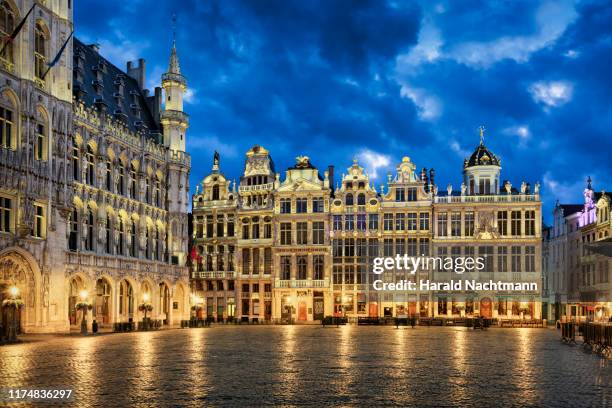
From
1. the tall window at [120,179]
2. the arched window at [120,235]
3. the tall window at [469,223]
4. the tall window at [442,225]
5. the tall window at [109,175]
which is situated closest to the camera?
the tall window at [109,175]

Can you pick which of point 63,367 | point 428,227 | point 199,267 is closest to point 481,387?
point 63,367

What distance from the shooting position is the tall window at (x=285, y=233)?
271ft

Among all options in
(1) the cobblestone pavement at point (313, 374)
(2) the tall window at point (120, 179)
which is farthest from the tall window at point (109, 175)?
(1) the cobblestone pavement at point (313, 374)

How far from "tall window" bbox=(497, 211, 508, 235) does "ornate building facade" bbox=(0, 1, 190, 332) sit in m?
31.4

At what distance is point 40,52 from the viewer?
50.8 m

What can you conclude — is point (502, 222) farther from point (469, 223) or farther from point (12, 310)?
point (12, 310)

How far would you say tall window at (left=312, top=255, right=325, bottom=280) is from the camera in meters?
81.2

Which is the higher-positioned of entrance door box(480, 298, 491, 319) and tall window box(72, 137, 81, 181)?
tall window box(72, 137, 81, 181)

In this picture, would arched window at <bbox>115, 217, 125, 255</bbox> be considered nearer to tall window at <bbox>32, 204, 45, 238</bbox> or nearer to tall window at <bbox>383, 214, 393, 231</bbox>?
tall window at <bbox>32, 204, 45, 238</bbox>

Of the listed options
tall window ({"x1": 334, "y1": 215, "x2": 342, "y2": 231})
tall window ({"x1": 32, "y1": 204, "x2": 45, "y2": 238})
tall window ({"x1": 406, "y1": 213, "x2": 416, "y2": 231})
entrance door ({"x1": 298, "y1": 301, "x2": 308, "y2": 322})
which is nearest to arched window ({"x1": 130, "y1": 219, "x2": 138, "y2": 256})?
tall window ({"x1": 32, "y1": 204, "x2": 45, "y2": 238})

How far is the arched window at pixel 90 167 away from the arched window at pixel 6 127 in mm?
11610

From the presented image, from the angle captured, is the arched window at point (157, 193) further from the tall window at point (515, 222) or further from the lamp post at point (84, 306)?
the tall window at point (515, 222)

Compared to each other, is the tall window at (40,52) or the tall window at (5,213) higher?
the tall window at (40,52)

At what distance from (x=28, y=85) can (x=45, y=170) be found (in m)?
5.44
